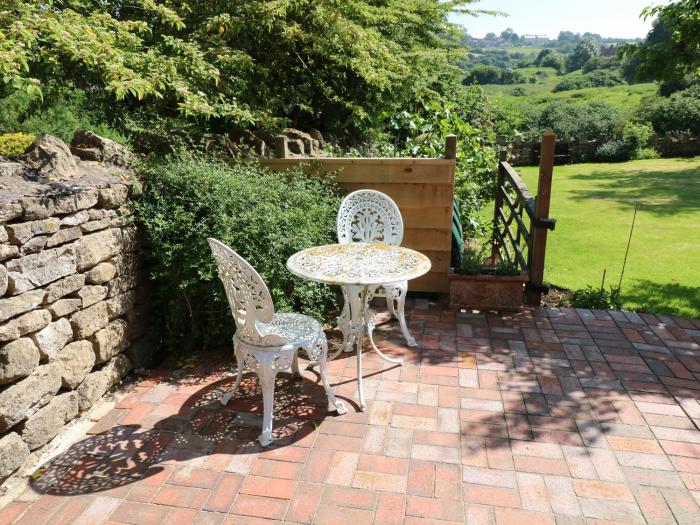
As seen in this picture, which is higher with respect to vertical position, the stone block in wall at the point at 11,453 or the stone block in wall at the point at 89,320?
the stone block in wall at the point at 89,320

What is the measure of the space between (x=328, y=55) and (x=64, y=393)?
425 centimetres

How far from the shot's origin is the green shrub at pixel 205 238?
3332 millimetres

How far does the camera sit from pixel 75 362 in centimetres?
281

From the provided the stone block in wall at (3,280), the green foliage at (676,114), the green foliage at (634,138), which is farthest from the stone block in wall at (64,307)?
the green foliage at (676,114)

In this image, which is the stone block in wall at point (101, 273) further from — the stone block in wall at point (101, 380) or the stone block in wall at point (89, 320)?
the stone block in wall at point (101, 380)

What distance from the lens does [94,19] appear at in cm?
394

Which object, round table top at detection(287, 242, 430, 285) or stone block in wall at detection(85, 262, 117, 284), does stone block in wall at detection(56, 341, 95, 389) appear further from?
round table top at detection(287, 242, 430, 285)

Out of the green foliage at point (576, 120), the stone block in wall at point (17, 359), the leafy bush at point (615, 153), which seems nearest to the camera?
the stone block in wall at point (17, 359)

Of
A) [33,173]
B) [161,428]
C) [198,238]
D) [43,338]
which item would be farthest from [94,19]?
[161,428]

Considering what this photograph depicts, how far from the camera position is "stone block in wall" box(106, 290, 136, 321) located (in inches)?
125

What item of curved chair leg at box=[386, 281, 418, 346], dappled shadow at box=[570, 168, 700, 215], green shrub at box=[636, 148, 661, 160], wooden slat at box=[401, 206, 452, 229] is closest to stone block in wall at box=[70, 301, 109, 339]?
curved chair leg at box=[386, 281, 418, 346]

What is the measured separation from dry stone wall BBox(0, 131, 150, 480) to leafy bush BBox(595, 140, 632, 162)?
52.8 ft

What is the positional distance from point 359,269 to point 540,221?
2.21 m

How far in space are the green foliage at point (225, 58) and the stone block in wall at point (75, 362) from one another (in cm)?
152
